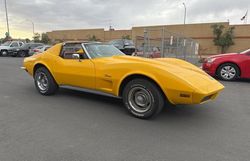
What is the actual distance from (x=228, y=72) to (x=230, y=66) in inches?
9.3

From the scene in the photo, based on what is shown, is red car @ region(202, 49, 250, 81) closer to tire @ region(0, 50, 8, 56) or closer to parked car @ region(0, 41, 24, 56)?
parked car @ region(0, 41, 24, 56)

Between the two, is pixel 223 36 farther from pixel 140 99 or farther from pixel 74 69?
pixel 140 99

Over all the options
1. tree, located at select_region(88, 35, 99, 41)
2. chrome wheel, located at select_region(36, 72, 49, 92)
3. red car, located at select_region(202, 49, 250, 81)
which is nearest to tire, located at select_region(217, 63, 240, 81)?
red car, located at select_region(202, 49, 250, 81)

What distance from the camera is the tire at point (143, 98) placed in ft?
13.1

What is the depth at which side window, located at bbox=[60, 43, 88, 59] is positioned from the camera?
5.05 m

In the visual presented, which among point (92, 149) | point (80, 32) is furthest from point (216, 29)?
point (92, 149)

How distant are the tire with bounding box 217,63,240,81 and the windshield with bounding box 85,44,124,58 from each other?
196 inches

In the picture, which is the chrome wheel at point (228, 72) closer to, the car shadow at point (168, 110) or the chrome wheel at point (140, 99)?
the car shadow at point (168, 110)

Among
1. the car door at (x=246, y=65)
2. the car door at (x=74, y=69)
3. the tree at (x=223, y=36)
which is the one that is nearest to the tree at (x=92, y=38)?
the tree at (x=223, y=36)

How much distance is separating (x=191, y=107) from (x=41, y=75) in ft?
12.5

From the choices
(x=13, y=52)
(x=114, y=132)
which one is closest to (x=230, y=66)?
(x=114, y=132)

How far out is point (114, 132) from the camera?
3588 millimetres

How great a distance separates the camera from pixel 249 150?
3064mm

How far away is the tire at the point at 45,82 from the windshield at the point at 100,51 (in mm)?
1313
